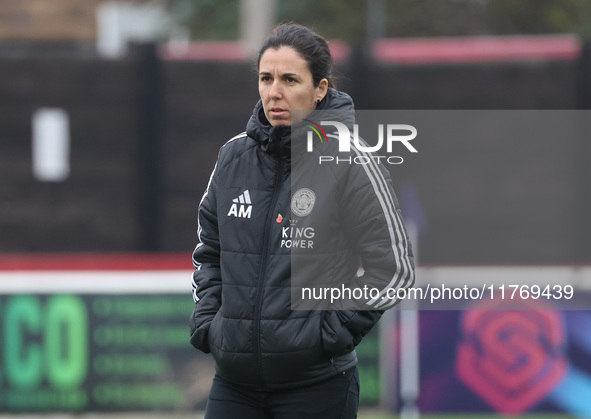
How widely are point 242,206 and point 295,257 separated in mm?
222

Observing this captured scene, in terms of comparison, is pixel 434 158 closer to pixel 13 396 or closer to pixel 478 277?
pixel 478 277

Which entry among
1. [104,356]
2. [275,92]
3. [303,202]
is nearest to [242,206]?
[303,202]

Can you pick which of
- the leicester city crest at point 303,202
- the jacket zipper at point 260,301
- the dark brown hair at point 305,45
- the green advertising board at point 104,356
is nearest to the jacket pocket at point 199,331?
the jacket zipper at point 260,301

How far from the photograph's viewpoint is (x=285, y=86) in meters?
2.85

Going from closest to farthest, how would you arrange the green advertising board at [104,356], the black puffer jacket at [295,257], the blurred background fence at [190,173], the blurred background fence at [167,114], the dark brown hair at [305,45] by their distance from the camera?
the black puffer jacket at [295,257] → the dark brown hair at [305,45] → the green advertising board at [104,356] → the blurred background fence at [190,173] → the blurred background fence at [167,114]

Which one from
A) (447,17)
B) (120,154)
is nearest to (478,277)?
(120,154)

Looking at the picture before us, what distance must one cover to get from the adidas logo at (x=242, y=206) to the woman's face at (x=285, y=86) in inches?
8.2

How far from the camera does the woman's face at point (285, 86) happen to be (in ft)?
9.30

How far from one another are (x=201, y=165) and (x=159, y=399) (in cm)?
160

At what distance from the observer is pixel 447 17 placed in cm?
2484

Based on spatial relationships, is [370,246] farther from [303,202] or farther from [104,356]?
[104,356]

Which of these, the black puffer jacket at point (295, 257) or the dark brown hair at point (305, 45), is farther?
the dark brown hair at point (305, 45)

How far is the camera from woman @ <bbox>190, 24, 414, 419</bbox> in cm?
275

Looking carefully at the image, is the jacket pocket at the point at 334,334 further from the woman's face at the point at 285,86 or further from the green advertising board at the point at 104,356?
the green advertising board at the point at 104,356
